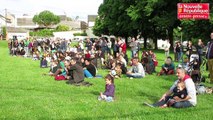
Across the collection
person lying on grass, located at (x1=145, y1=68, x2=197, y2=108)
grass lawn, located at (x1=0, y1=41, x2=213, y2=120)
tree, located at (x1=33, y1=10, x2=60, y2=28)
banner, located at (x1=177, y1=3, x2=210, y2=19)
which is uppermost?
tree, located at (x1=33, y1=10, x2=60, y2=28)

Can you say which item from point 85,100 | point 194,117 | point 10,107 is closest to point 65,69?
point 85,100

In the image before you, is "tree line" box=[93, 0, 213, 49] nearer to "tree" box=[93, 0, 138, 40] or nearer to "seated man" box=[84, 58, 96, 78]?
"tree" box=[93, 0, 138, 40]

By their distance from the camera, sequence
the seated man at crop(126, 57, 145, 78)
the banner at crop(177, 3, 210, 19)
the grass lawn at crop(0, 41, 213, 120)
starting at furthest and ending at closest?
the banner at crop(177, 3, 210, 19) → the seated man at crop(126, 57, 145, 78) → the grass lawn at crop(0, 41, 213, 120)

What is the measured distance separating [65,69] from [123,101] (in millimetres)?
7169

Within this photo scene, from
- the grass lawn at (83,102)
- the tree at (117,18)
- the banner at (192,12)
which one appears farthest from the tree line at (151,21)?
the grass lawn at (83,102)

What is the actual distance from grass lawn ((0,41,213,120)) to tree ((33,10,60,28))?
155 meters

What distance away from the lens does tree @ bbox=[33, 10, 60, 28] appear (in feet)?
558

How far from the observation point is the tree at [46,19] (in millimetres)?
170125

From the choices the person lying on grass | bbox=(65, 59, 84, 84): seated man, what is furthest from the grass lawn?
bbox=(65, 59, 84, 84): seated man

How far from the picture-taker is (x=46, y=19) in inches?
6722

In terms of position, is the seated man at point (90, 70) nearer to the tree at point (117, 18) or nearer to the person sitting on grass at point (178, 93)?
the person sitting on grass at point (178, 93)

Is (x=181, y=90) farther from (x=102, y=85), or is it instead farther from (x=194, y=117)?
(x=102, y=85)

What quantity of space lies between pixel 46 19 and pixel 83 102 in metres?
162

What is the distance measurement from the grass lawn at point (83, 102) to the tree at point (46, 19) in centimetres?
15506
